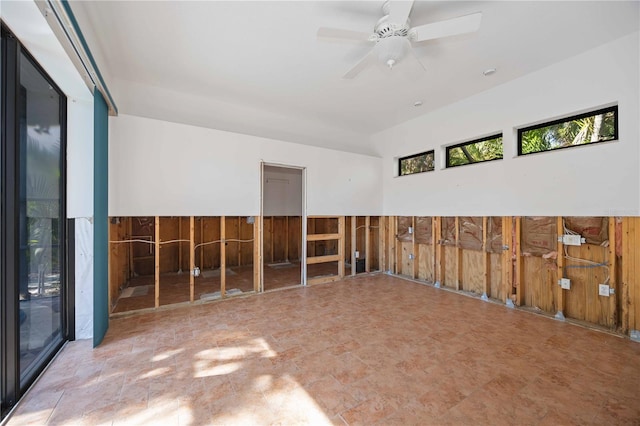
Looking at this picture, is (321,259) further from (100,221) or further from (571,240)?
(571,240)

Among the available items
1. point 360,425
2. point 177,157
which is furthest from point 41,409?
point 177,157

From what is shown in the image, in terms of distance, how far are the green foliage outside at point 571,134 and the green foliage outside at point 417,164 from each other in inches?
67.6

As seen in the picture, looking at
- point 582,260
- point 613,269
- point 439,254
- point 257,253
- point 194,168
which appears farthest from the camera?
point 439,254

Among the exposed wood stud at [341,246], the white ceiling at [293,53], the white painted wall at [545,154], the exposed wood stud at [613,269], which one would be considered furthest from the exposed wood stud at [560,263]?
the exposed wood stud at [341,246]

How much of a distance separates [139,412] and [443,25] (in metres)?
3.98

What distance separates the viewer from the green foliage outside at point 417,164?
18.4 feet

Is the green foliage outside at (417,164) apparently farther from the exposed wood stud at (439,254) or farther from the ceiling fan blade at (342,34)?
the ceiling fan blade at (342,34)

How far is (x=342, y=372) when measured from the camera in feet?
7.70

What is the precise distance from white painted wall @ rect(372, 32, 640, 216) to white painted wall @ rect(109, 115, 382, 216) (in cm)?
233

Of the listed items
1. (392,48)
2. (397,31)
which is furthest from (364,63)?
(397,31)

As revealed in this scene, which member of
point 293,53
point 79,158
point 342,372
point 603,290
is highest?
Answer: point 293,53

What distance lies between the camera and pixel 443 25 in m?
2.36

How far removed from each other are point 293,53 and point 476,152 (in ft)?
11.9

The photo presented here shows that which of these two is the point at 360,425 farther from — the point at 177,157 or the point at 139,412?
the point at 177,157
